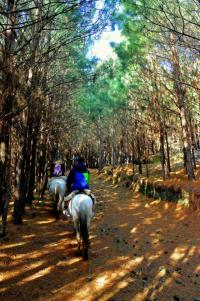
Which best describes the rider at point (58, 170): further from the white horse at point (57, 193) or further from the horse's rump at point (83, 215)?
the horse's rump at point (83, 215)

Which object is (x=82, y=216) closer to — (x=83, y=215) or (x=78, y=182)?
(x=83, y=215)

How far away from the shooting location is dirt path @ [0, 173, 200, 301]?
6215 mm

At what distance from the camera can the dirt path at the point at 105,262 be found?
6215mm

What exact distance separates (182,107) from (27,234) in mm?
11016

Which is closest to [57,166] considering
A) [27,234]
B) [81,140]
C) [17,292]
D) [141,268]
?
[27,234]

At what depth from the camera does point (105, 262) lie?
25.4 ft

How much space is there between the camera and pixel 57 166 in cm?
1333

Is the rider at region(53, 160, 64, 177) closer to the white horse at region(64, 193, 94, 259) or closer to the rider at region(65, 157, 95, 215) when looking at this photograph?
the rider at region(65, 157, 95, 215)

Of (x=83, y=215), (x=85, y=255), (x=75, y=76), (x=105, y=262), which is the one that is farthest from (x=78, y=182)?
(x=75, y=76)

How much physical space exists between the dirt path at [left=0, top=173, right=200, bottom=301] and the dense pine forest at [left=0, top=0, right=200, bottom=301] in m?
1.18

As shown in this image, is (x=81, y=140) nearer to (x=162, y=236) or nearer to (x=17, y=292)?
(x=162, y=236)

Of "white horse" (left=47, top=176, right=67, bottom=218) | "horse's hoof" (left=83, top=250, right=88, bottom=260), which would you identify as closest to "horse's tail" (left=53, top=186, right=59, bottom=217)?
"white horse" (left=47, top=176, right=67, bottom=218)

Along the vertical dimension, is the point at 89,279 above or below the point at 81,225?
below

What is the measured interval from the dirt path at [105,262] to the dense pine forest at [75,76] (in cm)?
118
